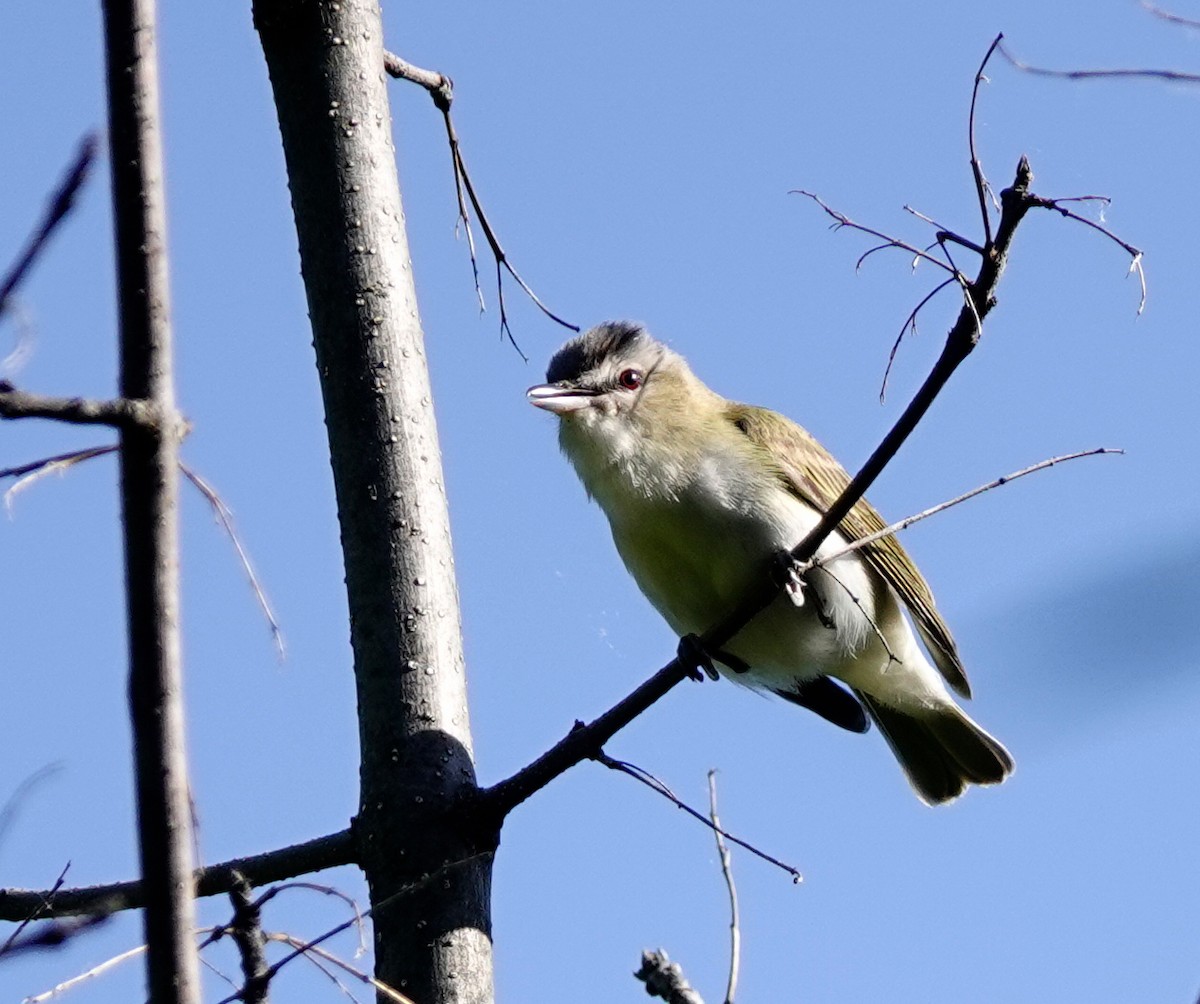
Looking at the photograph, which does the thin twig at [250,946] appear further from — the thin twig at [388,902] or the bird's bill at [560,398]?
the bird's bill at [560,398]

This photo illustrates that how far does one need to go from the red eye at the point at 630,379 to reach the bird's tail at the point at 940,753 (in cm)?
158

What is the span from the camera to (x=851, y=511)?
203 inches

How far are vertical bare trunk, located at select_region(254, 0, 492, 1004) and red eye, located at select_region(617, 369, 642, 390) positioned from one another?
75.6 inches

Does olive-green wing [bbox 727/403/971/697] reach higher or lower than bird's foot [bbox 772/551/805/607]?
higher

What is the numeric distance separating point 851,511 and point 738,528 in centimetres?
63

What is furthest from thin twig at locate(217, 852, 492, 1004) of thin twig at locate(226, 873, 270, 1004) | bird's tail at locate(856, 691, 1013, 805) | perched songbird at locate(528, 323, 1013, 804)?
bird's tail at locate(856, 691, 1013, 805)

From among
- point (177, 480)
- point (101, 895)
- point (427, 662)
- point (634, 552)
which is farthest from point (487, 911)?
point (634, 552)

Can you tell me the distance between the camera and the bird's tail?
5.99m

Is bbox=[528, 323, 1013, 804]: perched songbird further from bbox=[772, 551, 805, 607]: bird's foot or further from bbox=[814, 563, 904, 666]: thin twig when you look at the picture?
bbox=[772, 551, 805, 607]: bird's foot

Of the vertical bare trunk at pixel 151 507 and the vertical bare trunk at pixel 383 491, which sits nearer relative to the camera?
the vertical bare trunk at pixel 151 507

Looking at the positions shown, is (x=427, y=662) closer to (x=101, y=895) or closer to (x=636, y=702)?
(x=636, y=702)

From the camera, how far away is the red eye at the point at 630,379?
525 centimetres

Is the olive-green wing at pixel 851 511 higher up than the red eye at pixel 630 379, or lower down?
lower down

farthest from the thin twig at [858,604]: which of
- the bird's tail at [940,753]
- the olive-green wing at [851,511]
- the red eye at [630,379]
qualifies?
the red eye at [630,379]
